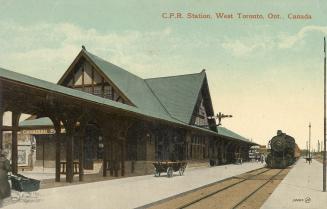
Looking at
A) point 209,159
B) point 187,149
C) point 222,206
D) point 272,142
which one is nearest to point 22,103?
point 222,206

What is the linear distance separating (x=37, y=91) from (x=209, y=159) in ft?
88.8

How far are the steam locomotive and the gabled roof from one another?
700 cm

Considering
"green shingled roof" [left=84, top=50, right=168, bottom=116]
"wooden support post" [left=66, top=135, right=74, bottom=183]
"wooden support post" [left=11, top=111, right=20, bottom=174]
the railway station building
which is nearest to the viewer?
"wooden support post" [left=11, top=111, right=20, bottom=174]

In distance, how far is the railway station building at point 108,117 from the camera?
45.9ft

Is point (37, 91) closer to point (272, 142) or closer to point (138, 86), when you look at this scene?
point (138, 86)

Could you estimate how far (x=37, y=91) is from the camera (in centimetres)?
1198

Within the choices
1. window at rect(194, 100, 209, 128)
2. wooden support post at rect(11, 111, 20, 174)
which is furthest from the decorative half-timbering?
wooden support post at rect(11, 111, 20, 174)

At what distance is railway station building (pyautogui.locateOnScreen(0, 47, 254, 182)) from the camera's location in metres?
14.0

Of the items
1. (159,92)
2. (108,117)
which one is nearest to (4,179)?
(108,117)

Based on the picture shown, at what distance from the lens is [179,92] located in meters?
34.0

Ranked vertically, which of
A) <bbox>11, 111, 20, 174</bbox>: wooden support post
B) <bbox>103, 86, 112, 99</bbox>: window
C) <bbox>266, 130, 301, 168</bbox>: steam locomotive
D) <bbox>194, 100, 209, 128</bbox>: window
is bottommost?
<bbox>266, 130, 301, 168</bbox>: steam locomotive

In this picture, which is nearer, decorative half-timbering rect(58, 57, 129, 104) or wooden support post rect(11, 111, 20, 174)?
wooden support post rect(11, 111, 20, 174)

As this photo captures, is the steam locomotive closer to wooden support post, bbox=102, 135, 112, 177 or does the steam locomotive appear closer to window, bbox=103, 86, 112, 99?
window, bbox=103, 86, 112, 99

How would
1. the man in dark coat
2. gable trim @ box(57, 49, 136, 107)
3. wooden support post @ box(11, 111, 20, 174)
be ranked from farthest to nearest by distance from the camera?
gable trim @ box(57, 49, 136, 107)
wooden support post @ box(11, 111, 20, 174)
the man in dark coat
